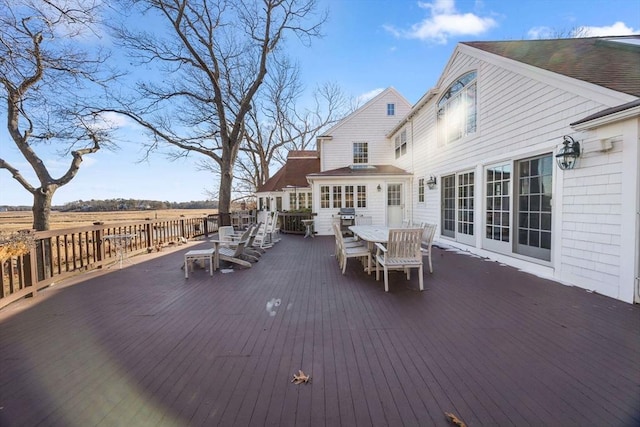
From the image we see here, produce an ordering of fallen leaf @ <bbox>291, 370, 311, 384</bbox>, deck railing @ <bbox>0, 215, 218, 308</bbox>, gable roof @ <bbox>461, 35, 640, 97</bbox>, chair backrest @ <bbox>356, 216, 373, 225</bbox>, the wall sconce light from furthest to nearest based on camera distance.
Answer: chair backrest @ <bbox>356, 216, 373, 225</bbox>, the wall sconce light, gable roof @ <bbox>461, 35, 640, 97</bbox>, deck railing @ <bbox>0, 215, 218, 308</bbox>, fallen leaf @ <bbox>291, 370, 311, 384</bbox>

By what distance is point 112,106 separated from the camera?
41.0 feet

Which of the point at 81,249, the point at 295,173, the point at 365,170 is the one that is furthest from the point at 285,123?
the point at 81,249

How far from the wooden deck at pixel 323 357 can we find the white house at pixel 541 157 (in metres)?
0.83

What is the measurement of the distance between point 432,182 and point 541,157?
14.5 feet

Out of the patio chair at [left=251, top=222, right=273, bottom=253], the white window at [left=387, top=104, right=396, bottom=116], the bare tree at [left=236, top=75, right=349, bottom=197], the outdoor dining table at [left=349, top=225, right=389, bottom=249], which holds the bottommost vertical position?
the patio chair at [left=251, top=222, right=273, bottom=253]

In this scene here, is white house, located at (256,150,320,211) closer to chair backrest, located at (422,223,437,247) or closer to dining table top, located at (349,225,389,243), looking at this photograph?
dining table top, located at (349,225,389,243)

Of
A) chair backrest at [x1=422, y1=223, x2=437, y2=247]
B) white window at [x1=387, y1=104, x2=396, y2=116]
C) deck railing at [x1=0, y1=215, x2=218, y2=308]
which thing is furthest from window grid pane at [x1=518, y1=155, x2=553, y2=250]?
white window at [x1=387, y1=104, x2=396, y2=116]

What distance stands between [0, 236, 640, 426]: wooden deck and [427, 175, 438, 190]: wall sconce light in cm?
549

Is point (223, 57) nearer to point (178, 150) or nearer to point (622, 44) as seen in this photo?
point (178, 150)

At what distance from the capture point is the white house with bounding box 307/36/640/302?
150 inches

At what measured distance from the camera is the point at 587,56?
18.6 ft

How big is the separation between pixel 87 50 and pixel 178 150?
9.24 metres

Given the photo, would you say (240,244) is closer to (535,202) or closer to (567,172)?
(535,202)

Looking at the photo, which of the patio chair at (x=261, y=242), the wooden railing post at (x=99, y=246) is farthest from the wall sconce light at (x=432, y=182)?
the wooden railing post at (x=99, y=246)
